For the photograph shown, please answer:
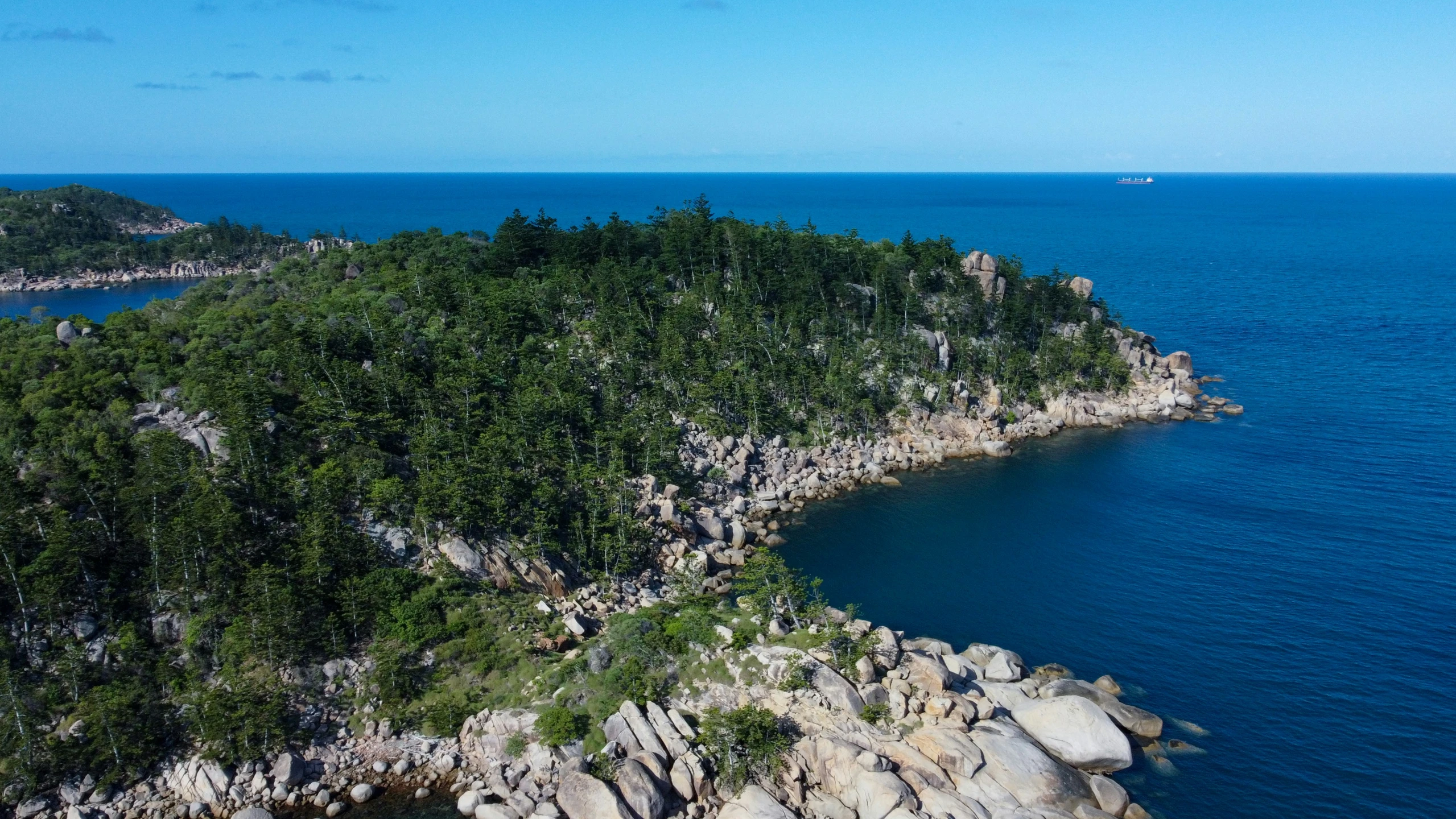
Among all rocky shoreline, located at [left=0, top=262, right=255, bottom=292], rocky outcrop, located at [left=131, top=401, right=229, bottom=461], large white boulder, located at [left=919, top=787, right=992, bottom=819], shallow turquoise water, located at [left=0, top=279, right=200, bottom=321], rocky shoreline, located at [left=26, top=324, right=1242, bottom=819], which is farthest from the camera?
rocky shoreline, located at [left=0, top=262, right=255, bottom=292]

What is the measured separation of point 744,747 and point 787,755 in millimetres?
2042

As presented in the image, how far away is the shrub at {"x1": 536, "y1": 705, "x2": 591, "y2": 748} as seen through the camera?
37.8 m

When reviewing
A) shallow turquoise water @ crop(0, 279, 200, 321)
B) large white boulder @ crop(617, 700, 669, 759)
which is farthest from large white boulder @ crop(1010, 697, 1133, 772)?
shallow turquoise water @ crop(0, 279, 200, 321)

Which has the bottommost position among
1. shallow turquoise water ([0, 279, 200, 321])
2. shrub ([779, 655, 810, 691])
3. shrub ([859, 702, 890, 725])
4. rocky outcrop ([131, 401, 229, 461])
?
shrub ([859, 702, 890, 725])

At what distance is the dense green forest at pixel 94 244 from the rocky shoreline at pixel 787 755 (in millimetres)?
133672

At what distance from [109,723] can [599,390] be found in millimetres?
41574

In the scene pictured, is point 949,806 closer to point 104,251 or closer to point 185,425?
point 185,425

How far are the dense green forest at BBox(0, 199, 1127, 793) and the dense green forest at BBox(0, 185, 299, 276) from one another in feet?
257

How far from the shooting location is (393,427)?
56594 mm

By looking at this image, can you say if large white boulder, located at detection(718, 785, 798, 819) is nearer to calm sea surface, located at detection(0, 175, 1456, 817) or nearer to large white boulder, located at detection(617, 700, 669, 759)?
large white boulder, located at detection(617, 700, 669, 759)

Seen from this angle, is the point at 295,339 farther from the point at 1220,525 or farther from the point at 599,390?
the point at 1220,525

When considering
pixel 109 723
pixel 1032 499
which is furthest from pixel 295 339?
pixel 1032 499

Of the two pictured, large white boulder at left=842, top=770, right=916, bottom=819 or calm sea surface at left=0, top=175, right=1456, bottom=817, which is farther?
calm sea surface at left=0, top=175, right=1456, bottom=817

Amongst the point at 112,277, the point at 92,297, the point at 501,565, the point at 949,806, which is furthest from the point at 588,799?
the point at 112,277
